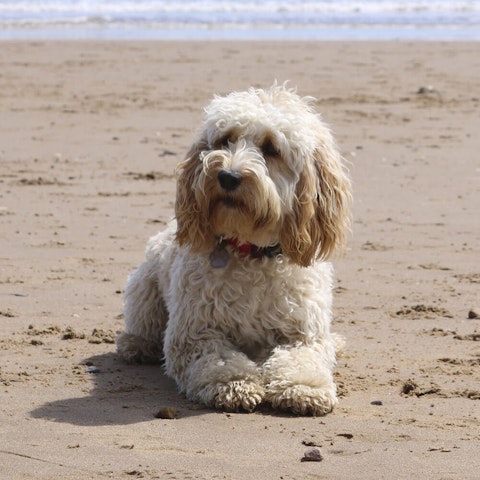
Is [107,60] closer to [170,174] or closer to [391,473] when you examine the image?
[170,174]

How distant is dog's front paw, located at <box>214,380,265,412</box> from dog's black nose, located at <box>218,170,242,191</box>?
0.90 meters

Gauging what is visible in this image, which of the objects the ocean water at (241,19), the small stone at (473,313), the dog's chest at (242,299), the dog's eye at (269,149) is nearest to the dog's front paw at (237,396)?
the dog's chest at (242,299)

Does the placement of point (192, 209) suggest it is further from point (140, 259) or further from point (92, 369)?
point (140, 259)

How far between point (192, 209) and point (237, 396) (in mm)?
868

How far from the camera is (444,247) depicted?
878 cm

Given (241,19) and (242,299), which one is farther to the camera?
(241,19)

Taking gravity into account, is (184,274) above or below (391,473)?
above

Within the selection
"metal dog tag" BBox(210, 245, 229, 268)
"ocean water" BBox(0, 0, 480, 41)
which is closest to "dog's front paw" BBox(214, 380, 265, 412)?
"metal dog tag" BBox(210, 245, 229, 268)

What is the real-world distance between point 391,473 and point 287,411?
3.10 feet

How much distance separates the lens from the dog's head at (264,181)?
17.3 feet

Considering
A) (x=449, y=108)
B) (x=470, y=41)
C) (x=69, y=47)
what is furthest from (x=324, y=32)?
(x=449, y=108)

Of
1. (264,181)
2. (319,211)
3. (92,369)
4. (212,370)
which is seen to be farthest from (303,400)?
(92,369)

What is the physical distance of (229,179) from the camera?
5.22 m

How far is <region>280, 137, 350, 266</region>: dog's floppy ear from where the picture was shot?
545 cm
